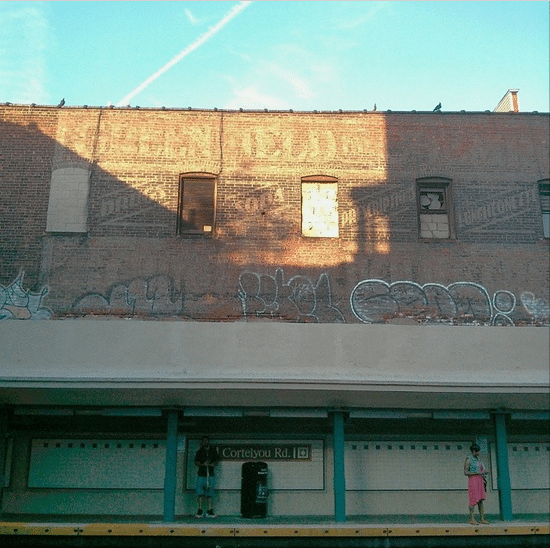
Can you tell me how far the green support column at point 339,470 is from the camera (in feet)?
42.4

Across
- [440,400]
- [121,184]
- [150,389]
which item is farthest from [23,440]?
[440,400]

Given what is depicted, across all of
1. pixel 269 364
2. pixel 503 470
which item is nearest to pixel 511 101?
pixel 503 470

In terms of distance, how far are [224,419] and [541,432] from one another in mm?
6985

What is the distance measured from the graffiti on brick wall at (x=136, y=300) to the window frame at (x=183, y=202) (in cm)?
121

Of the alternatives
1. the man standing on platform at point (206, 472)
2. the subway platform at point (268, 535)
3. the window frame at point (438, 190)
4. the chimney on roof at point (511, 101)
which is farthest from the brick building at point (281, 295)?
the chimney on roof at point (511, 101)

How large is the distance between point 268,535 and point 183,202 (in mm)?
7043

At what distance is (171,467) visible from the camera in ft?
43.1

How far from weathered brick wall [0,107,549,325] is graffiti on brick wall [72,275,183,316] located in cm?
2

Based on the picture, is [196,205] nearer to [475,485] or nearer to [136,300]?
[136,300]

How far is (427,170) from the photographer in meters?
15.1

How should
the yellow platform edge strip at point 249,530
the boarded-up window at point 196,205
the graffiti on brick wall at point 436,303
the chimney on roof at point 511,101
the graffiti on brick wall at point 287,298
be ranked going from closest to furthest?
the yellow platform edge strip at point 249,530 → the graffiti on brick wall at point 287,298 → the graffiti on brick wall at point 436,303 → the boarded-up window at point 196,205 → the chimney on roof at point 511,101

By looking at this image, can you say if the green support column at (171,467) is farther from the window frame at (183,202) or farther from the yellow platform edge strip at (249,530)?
the window frame at (183,202)

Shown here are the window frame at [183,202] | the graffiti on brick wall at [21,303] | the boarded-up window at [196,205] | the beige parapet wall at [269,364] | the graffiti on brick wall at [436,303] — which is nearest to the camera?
the beige parapet wall at [269,364]

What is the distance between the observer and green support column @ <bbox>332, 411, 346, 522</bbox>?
42.4ft
